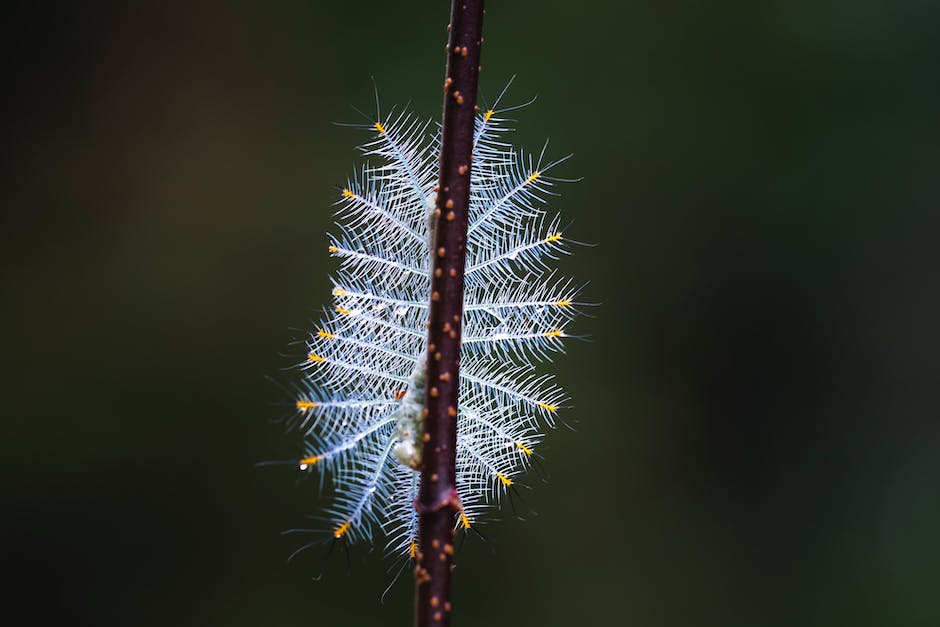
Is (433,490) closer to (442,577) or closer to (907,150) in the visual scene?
(442,577)

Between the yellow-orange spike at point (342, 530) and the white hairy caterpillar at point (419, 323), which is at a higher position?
the white hairy caterpillar at point (419, 323)

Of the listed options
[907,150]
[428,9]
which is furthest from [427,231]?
[907,150]

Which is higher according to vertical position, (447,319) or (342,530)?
(447,319)

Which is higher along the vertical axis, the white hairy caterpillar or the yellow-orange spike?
the white hairy caterpillar
